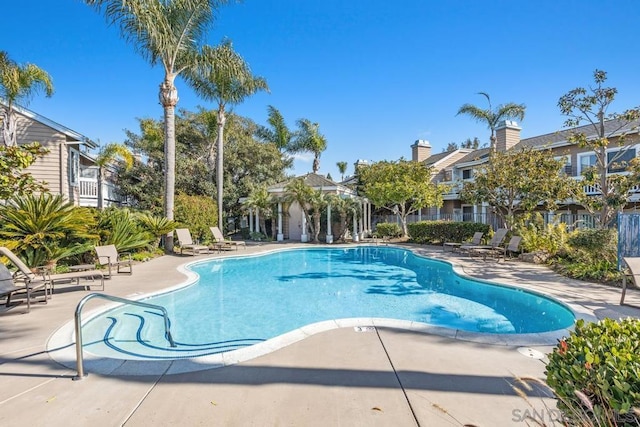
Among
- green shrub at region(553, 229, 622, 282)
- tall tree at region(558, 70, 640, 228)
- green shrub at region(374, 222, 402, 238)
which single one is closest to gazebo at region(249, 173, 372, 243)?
green shrub at region(374, 222, 402, 238)

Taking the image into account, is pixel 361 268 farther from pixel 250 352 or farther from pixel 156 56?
pixel 156 56

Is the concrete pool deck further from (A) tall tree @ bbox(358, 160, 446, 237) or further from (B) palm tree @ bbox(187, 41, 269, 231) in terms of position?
(A) tall tree @ bbox(358, 160, 446, 237)

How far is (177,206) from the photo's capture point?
18672 millimetres

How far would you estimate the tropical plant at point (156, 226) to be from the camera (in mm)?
15719

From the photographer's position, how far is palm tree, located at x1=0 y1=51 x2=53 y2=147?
48.6ft

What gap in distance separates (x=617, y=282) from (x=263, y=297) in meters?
10.1

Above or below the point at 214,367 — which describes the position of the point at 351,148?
above

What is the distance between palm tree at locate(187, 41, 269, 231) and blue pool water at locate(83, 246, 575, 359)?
426 inches

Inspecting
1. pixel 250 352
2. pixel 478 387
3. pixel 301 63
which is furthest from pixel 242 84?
pixel 478 387

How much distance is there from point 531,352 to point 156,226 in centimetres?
1566

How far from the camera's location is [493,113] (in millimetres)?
25672

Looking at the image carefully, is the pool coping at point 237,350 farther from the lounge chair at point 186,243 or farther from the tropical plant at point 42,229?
the lounge chair at point 186,243

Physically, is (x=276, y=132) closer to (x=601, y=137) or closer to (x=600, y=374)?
(x=601, y=137)

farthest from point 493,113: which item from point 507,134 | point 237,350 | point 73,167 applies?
point 73,167
